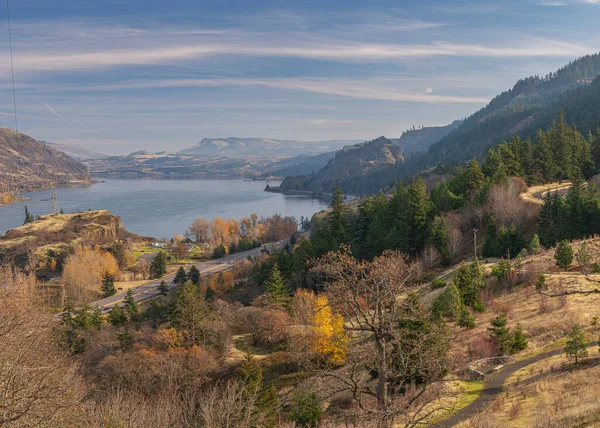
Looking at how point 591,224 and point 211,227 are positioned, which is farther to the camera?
point 211,227

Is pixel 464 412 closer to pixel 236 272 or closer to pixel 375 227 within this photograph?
pixel 375 227

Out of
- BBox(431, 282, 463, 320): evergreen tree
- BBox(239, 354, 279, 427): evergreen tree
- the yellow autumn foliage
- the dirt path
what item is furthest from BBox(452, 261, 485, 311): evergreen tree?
BBox(239, 354, 279, 427): evergreen tree

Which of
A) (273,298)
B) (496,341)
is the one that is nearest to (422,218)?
(273,298)

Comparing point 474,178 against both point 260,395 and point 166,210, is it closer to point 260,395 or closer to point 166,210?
point 260,395

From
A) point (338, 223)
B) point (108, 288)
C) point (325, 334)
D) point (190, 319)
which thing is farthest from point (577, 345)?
point (108, 288)

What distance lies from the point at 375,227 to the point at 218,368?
24151mm

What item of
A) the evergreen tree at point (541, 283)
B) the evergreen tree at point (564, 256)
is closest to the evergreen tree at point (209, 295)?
the evergreen tree at point (541, 283)

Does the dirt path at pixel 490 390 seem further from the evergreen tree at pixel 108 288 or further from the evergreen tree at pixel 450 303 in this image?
the evergreen tree at pixel 108 288

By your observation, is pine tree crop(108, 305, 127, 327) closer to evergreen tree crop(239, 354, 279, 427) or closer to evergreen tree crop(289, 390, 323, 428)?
evergreen tree crop(239, 354, 279, 427)

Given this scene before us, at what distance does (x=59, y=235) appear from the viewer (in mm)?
95812

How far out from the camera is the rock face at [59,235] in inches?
3369

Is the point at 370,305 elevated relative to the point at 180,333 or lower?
elevated

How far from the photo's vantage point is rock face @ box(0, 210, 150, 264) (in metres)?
85.6

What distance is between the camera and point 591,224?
34188 millimetres
